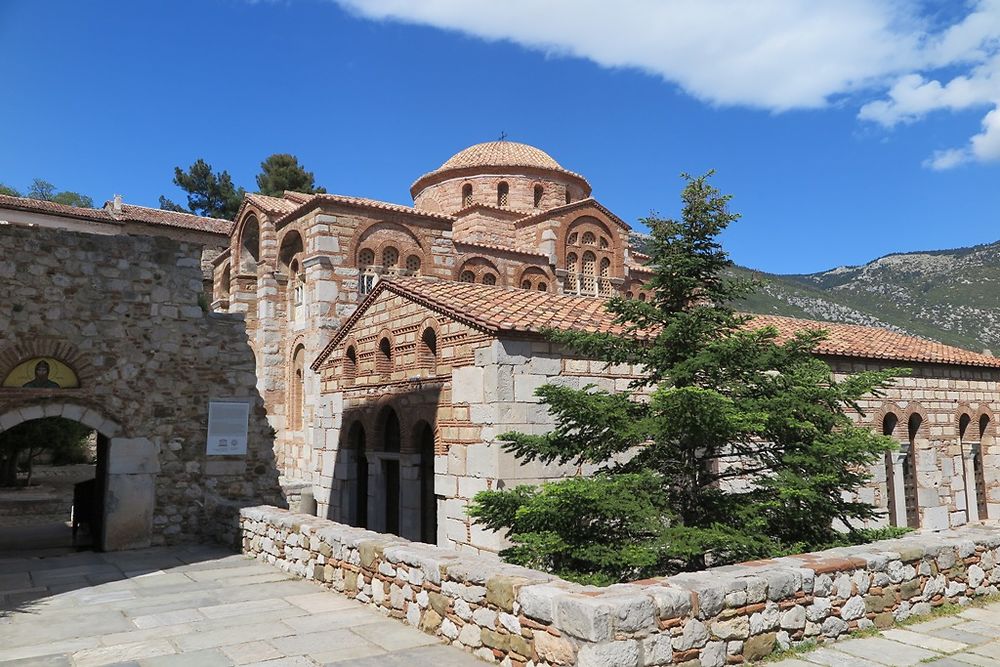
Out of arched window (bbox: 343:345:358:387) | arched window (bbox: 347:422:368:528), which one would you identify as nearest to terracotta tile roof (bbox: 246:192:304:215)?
arched window (bbox: 343:345:358:387)

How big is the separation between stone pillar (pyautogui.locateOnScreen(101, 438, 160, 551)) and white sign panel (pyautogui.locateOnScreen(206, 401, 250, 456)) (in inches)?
31.4

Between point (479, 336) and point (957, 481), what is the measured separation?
11375 mm

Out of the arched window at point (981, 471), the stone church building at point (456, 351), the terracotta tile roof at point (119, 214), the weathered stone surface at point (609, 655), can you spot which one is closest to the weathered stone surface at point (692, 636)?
the weathered stone surface at point (609, 655)

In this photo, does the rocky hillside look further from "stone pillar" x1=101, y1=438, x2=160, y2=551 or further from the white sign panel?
"stone pillar" x1=101, y1=438, x2=160, y2=551

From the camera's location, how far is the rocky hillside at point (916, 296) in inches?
2219

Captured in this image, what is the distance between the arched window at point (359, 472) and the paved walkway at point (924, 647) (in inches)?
359

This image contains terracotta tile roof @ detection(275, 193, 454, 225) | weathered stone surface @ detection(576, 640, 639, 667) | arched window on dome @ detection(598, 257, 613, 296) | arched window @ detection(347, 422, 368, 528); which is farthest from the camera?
arched window on dome @ detection(598, 257, 613, 296)

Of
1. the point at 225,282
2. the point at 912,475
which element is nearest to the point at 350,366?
the point at 912,475

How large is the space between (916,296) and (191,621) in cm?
7227

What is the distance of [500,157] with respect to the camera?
27000 millimetres

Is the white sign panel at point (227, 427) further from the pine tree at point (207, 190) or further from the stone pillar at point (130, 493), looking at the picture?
the pine tree at point (207, 190)

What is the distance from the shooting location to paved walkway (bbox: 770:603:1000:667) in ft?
15.8

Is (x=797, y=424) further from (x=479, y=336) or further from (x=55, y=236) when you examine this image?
(x=55, y=236)

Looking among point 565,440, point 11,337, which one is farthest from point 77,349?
point 565,440
